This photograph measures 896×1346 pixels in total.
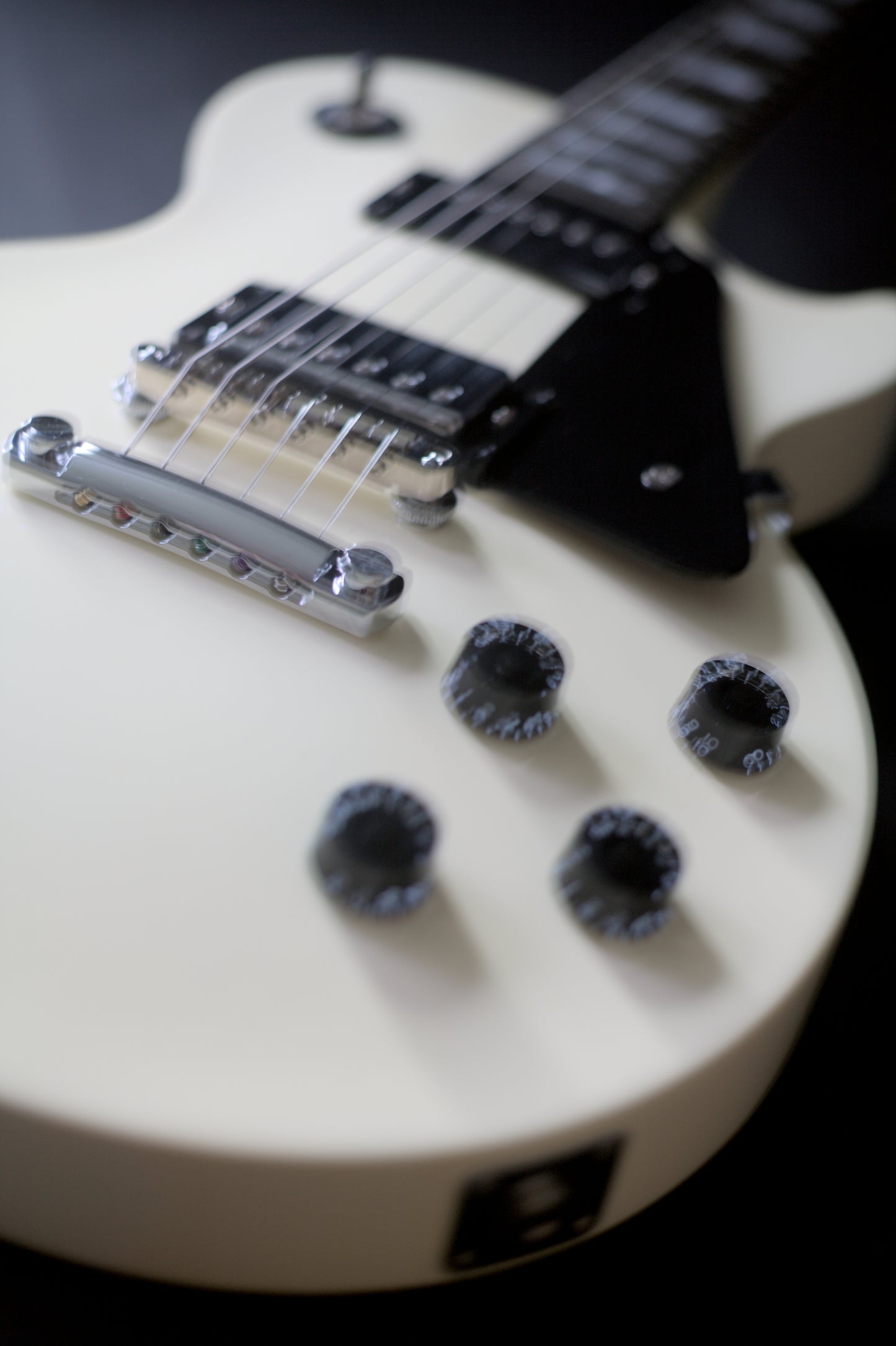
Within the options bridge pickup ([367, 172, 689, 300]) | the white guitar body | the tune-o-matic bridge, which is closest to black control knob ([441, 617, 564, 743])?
the white guitar body

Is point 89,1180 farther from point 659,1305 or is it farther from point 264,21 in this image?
point 264,21

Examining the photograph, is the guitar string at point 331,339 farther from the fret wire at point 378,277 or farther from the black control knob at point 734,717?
the black control knob at point 734,717

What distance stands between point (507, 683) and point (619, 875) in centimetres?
11

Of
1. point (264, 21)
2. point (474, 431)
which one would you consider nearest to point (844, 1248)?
point (474, 431)

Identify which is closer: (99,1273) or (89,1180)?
(89,1180)

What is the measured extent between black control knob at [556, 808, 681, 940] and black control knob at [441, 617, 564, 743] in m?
0.07

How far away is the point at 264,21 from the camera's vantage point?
5.13ft

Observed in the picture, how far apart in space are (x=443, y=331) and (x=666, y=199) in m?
0.31

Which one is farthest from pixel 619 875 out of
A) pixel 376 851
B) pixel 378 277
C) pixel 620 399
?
pixel 378 277

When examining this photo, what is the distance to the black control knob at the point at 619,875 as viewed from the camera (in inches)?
17.6

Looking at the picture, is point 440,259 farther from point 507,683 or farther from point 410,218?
point 507,683

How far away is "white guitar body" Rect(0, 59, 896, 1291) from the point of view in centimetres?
39

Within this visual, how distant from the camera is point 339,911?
0.45 m

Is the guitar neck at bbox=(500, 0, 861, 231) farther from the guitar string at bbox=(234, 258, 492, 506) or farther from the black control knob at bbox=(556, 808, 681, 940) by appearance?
the black control knob at bbox=(556, 808, 681, 940)
